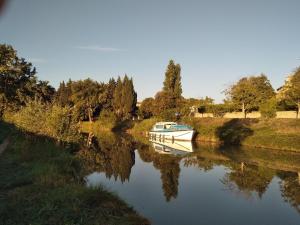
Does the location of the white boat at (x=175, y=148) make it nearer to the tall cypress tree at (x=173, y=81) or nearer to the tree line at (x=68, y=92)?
the tree line at (x=68, y=92)

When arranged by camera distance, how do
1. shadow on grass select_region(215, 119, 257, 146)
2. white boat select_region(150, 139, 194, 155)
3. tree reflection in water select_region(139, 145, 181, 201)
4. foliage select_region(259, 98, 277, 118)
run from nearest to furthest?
tree reflection in water select_region(139, 145, 181, 201), white boat select_region(150, 139, 194, 155), shadow on grass select_region(215, 119, 257, 146), foliage select_region(259, 98, 277, 118)

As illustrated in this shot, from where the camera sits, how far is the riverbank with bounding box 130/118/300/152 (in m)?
34.2

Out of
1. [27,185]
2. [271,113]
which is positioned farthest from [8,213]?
[271,113]

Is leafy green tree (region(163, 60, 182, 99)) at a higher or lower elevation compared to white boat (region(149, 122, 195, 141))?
higher

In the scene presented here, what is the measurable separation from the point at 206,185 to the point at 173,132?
25.6m

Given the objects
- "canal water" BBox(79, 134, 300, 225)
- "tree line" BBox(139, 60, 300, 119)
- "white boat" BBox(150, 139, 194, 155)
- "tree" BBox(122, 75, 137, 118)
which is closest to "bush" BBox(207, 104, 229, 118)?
"tree line" BBox(139, 60, 300, 119)

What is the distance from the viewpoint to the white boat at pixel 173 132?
42688mm

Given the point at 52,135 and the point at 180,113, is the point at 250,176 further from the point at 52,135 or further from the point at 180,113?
the point at 180,113

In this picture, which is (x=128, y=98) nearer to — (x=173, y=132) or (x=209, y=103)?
(x=209, y=103)

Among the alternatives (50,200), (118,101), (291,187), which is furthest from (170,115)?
(50,200)

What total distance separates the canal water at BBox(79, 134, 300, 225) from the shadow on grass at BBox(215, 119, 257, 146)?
773 cm

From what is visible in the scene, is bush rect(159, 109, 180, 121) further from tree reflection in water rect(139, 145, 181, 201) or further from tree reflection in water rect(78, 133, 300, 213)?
tree reflection in water rect(78, 133, 300, 213)

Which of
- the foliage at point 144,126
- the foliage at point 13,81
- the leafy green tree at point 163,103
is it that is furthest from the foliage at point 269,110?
the foliage at point 13,81

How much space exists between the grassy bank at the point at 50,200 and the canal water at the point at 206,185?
1881 millimetres
